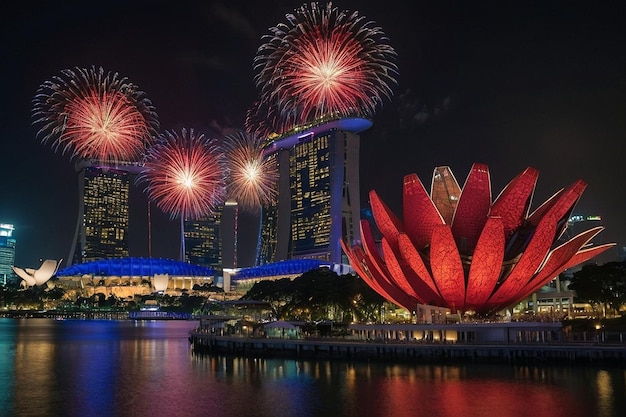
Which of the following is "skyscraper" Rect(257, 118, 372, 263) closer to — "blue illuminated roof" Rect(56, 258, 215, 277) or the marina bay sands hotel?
the marina bay sands hotel

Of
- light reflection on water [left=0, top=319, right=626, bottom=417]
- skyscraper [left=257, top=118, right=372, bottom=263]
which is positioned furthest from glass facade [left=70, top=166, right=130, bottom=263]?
light reflection on water [left=0, top=319, right=626, bottom=417]

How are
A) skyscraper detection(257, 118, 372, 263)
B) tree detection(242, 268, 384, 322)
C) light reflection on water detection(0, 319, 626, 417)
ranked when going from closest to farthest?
1. light reflection on water detection(0, 319, 626, 417)
2. tree detection(242, 268, 384, 322)
3. skyscraper detection(257, 118, 372, 263)

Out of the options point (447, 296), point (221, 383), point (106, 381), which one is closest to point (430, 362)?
point (447, 296)

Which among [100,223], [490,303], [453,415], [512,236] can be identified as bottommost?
[453,415]

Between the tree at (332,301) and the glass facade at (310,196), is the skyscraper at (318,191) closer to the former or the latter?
the glass facade at (310,196)

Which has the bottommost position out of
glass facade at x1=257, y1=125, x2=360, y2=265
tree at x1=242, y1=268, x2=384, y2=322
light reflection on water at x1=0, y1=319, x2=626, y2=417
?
light reflection on water at x1=0, y1=319, x2=626, y2=417

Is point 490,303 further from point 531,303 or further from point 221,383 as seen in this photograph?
point 531,303

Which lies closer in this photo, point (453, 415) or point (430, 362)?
point (453, 415)
